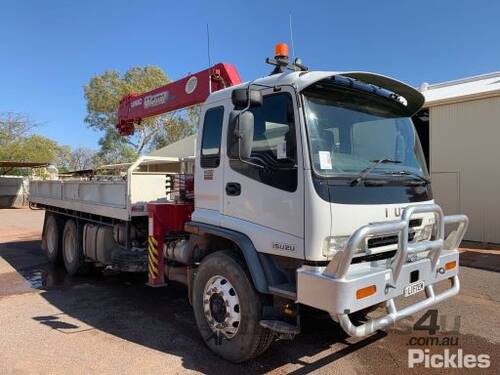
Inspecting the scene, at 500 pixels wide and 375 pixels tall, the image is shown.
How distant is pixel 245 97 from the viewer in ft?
12.9

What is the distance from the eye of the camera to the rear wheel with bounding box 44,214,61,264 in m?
9.09

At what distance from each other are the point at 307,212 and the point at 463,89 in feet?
40.1

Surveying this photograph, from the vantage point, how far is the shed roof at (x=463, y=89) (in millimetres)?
12240

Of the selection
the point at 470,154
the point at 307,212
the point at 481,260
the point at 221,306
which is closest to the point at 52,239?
the point at 221,306

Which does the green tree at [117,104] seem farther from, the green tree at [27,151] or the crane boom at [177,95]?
the crane boom at [177,95]

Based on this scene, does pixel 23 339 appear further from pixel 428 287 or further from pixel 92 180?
pixel 428 287

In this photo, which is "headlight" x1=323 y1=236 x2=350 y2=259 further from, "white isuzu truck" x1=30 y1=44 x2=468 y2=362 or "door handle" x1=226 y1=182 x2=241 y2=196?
"door handle" x1=226 y1=182 x2=241 y2=196

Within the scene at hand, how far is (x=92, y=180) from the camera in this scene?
7.69 m

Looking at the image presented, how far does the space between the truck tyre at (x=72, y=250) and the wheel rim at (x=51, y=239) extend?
19.5 inches

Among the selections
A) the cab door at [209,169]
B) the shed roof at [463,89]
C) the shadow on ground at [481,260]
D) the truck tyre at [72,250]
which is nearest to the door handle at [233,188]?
the cab door at [209,169]

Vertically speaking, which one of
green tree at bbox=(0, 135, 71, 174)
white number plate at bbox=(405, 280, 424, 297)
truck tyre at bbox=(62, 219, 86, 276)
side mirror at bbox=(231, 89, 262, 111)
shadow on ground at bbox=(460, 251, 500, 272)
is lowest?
shadow on ground at bbox=(460, 251, 500, 272)

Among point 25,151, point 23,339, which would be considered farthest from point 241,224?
point 25,151

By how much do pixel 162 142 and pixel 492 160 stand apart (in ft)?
92.2

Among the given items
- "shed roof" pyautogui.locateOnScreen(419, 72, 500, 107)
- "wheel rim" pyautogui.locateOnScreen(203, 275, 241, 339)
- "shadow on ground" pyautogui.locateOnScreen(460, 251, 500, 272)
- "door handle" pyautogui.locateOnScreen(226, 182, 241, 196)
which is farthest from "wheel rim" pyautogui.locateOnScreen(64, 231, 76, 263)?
"shed roof" pyautogui.locateOnScreen(419, 72, 500, 107)
